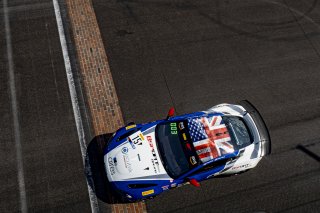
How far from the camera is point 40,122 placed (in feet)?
30.5

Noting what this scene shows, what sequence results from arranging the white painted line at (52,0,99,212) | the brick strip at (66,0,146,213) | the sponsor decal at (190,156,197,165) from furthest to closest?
the brick strip at (66,0,146,213) → the white painted line at (52,0,99,212) → the sponsor decal at (190,156,197,165)

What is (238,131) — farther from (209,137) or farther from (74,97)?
(74,97)

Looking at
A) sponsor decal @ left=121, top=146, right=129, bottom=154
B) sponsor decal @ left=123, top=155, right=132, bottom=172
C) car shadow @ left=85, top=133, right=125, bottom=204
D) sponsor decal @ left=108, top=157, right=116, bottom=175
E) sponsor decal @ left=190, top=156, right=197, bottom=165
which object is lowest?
car shadow @ left=85, top=133, right=125, bottom=204

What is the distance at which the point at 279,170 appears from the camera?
30.5ft

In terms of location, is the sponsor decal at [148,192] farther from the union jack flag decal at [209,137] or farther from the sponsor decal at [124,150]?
the union jack flag decal at [209,137]

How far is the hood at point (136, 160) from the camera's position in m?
7.62

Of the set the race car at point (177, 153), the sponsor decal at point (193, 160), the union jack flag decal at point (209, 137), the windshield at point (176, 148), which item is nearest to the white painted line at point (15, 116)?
the race car at point (177, 153)

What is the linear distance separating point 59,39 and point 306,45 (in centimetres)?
1005

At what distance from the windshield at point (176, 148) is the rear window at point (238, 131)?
50.1 inches

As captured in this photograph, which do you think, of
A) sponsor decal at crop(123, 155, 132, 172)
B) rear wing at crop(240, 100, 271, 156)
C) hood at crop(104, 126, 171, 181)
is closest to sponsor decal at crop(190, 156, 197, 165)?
hood at crop(104, 126, 171, 181)

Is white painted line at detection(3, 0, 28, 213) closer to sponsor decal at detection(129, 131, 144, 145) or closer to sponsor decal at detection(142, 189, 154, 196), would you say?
sponsor decal at detection(142, 189, 154, 196)

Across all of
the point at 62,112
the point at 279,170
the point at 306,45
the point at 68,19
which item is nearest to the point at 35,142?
the point at 62,112

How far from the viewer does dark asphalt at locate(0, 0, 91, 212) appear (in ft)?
27.1

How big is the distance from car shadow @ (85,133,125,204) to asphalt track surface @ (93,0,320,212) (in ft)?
3.80
